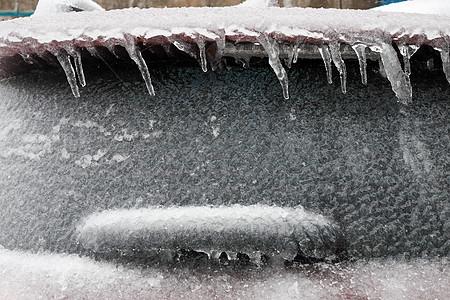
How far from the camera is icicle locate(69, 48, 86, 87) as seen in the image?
2.31ft

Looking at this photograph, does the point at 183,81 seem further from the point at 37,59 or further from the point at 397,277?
the point at 397,277

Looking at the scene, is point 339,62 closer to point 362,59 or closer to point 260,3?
point 362,59

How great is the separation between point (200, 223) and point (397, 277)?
0.27m

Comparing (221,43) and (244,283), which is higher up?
(221,43)

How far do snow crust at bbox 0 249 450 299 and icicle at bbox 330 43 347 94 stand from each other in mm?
264

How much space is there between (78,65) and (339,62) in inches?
15.6

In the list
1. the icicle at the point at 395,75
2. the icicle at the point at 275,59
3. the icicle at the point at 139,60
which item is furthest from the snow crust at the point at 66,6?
the icicle at the point at 395,75

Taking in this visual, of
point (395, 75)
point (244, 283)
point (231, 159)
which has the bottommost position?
point (244, 283)

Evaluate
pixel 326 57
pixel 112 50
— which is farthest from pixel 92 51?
pixel 326 57

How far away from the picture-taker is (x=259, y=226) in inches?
24.7

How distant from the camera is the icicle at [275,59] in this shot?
650 millimetres

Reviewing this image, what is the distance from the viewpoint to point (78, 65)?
2.41 feet

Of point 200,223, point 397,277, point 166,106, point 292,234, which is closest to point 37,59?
point 166,106

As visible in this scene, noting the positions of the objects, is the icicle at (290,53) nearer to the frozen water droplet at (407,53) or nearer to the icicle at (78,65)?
the frozen water droplet at (407,53)
